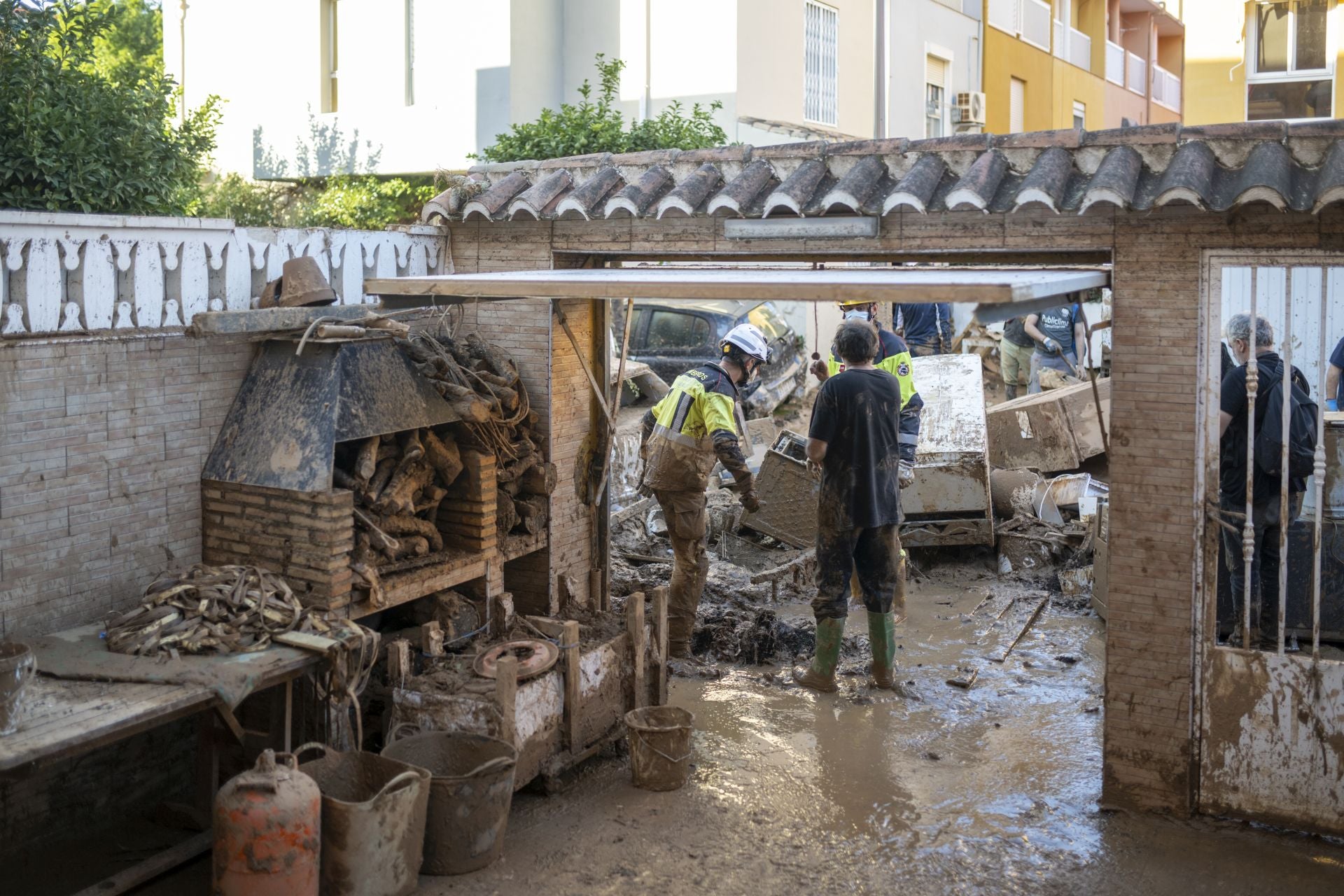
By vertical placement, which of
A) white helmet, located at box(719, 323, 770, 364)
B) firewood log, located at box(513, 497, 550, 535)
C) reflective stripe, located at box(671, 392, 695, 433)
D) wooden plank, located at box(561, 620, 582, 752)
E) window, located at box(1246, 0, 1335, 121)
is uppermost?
window, located at box(1246, 0, 1335, 121)

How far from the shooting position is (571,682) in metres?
6.18

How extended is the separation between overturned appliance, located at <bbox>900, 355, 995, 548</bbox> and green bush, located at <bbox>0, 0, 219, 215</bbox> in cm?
638

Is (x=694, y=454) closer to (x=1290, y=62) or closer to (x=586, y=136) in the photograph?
(x=586, y=136)

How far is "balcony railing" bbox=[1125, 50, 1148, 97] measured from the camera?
1281 inches

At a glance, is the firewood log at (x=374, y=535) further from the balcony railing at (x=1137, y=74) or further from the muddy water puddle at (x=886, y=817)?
the balcony railing at (x=1137, y=74)

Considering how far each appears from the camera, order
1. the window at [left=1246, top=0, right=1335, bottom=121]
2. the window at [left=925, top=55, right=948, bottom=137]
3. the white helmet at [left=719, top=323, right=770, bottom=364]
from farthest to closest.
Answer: the window at [left=925, top=55, right=948, bottom=137], the window at [left=1246, top=0, right=1335, bottom=121], the white helmet at [left=719, top=323, right=770, bottom=364]

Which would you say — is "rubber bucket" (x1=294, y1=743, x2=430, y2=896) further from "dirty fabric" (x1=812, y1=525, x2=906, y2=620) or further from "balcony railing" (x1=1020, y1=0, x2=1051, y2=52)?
"balcony railing" (x1=1020, y1=0, x2=1051, y2=52)

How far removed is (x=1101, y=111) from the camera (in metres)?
30.3

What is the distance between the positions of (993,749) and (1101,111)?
2706cm

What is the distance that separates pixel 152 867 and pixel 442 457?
8.25 ft

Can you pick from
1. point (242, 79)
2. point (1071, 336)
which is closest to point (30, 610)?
point (1071, 336)

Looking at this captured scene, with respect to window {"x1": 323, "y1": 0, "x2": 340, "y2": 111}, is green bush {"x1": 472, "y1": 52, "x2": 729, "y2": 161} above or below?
below

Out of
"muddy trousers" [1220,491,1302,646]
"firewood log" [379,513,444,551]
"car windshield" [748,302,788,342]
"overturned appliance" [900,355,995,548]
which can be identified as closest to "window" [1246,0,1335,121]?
"car windshield" [748,302,788,342]

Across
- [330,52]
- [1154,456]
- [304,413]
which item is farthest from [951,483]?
[330,52]
